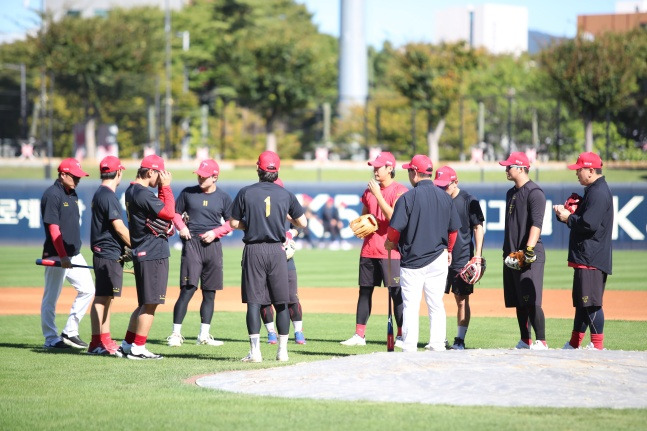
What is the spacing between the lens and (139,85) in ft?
186

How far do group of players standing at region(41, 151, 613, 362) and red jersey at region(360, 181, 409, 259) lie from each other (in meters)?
0.01

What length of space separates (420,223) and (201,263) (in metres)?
3.14

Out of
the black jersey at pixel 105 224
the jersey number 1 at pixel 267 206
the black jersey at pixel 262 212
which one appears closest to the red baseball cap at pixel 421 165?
the black jersey at pixel 262 212

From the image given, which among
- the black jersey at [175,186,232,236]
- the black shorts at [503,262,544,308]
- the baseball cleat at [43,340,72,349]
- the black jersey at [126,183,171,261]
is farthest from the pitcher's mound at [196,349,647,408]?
the black jersey at [175,186,232,236]

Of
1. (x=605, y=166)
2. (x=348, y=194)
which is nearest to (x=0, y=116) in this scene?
(x=348, y=194)

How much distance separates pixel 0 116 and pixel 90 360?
41.7 m

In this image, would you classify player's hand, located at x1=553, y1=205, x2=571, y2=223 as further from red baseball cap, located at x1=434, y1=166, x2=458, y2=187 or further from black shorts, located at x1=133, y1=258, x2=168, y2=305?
black shorts, located at x1=133, y1=258, x2=168, y2=305

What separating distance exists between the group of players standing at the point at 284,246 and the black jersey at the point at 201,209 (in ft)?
0.04

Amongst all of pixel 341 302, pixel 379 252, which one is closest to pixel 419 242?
pixel 379 252

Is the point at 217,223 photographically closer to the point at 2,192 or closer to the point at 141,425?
the point at 141,425

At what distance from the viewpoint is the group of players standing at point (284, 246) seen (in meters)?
9.31

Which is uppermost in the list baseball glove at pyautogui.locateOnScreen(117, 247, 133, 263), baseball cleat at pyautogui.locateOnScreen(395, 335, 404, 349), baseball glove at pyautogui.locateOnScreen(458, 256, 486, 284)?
baseball glove at pyautogui.locateOnScreen(117, 247, 133, 263)

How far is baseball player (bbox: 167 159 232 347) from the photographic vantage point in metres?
11.2

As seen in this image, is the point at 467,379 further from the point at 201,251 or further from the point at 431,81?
the point at 431,81
